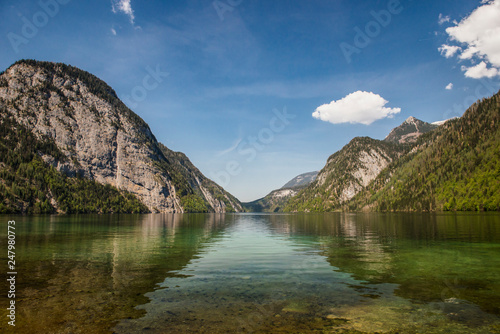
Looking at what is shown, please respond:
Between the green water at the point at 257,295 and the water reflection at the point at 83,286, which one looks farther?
the water reflection at the point at 83,286

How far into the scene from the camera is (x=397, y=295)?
50.2ft

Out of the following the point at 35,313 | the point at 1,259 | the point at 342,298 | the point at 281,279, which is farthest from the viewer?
the point at 1,259

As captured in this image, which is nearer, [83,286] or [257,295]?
[257,295]

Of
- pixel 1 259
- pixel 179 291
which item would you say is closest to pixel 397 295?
pixel 179 291

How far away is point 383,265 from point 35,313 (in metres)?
23.0

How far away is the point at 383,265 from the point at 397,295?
29.8ft

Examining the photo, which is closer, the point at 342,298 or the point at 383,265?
the point at 342,298

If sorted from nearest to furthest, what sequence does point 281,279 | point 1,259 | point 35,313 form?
1. point 35,313
2. point 281,279
3. point 1,259

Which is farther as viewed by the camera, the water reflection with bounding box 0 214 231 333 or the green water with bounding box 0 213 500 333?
the water reflection with bounding box 0 214 231 333

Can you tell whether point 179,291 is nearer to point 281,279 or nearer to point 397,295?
point 281,279

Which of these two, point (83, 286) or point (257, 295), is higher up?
point (83, 286)

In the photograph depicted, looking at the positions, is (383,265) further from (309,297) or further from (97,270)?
(97,270)

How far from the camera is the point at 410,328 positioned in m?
10.8

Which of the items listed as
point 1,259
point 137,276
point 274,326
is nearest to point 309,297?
point 274,326
